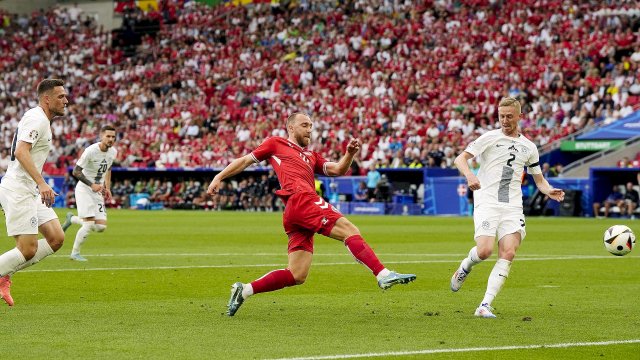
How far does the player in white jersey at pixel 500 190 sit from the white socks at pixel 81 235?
934cm

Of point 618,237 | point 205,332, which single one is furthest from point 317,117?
point 205,332

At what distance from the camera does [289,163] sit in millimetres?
11234

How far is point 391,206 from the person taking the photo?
139 feet

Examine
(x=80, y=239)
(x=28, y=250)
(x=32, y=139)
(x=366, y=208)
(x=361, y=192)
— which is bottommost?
(x=366, y=208)

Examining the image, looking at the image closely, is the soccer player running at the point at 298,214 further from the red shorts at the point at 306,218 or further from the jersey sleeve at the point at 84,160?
the jersey sleeve at the point at 84,160

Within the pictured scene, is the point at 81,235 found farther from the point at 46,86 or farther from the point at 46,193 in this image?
the point at 46,193

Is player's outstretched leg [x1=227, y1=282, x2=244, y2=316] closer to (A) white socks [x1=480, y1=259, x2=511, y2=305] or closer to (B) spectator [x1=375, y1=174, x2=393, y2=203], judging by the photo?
(A) white socks [x1=480, y1=259, x2=511, y2=305]

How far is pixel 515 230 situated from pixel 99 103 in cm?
5141

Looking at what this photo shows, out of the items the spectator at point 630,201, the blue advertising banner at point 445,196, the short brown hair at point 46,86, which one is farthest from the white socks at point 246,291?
the blue advertising banner at point 445,196

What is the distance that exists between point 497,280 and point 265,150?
2752mm

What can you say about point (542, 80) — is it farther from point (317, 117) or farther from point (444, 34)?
point (317, 117)

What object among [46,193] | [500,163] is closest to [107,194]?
[46,193]

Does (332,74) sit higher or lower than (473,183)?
higher

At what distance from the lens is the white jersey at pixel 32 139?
36.5ft
